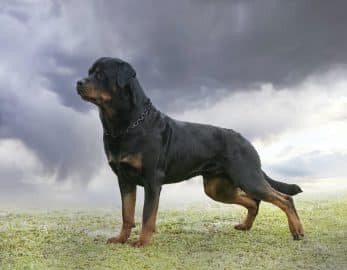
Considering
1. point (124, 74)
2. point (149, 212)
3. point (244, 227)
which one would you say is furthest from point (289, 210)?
point (124, 74)

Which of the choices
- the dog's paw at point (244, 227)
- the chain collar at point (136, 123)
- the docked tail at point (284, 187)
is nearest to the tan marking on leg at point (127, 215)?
the chain collar at point (136, 123)

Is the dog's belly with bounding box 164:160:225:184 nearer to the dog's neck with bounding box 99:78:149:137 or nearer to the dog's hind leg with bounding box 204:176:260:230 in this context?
the dog's hind leg with bounding box 204:176:260:230

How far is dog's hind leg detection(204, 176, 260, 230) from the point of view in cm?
893

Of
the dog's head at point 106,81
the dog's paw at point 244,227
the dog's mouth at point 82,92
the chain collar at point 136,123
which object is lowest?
the dog's paw at point 244,227

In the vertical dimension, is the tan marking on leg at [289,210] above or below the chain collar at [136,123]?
below

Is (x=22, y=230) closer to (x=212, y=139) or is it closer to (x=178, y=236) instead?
(x=178, y=236)

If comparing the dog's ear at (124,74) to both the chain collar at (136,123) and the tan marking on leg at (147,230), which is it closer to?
the chain collar at (136,123)

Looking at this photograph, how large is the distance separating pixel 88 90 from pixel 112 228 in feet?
8.93

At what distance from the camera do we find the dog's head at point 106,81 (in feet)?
24.0

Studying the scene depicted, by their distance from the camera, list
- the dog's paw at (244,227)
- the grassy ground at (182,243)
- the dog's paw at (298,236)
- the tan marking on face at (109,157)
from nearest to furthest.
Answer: the grassy ground at (182,243) < the tan marking on face at (109,157) < the dog's paw at (298,236) < the dog's paw at (244,227)

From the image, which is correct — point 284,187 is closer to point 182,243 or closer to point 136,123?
point 182,243

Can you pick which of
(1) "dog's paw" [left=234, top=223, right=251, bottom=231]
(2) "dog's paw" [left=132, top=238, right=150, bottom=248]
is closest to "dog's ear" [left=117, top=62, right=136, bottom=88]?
(2) "dog's paw" [left=132, top=238, right=150, bottom=248]

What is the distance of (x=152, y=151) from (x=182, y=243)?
4.46 feet

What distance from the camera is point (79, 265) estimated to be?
6.87 m
